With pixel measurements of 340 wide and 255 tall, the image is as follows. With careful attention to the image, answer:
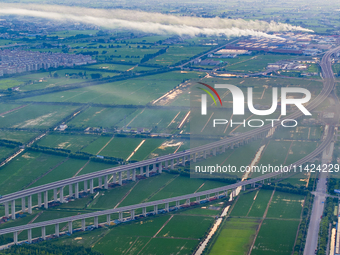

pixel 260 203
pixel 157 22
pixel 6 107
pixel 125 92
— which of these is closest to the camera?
pixel 260 203

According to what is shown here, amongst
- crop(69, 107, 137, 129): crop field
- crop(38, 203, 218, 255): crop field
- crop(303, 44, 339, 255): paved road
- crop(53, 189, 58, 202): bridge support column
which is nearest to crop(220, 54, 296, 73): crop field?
crop(69, 107, 137, 129): crop field

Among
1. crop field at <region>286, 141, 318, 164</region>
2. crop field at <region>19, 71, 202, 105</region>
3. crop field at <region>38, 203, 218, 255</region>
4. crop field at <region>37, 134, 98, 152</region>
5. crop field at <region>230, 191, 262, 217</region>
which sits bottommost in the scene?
crop field at <region>38, 203, 218, 255</region>

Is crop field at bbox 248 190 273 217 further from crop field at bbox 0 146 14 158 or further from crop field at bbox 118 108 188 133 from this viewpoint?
crop field at bbox 0 146 14 158

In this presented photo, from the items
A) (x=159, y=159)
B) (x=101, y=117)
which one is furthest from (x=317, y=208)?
(x=101, y=117)

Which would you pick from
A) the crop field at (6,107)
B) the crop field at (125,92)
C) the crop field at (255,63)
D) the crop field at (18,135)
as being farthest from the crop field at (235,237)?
the crop field at (255,63)

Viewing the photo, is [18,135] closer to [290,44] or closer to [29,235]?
[29,235]

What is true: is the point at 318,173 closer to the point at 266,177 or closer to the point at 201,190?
the point at 266,177


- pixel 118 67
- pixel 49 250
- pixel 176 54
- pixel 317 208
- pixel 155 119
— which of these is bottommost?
pixel 49 250
